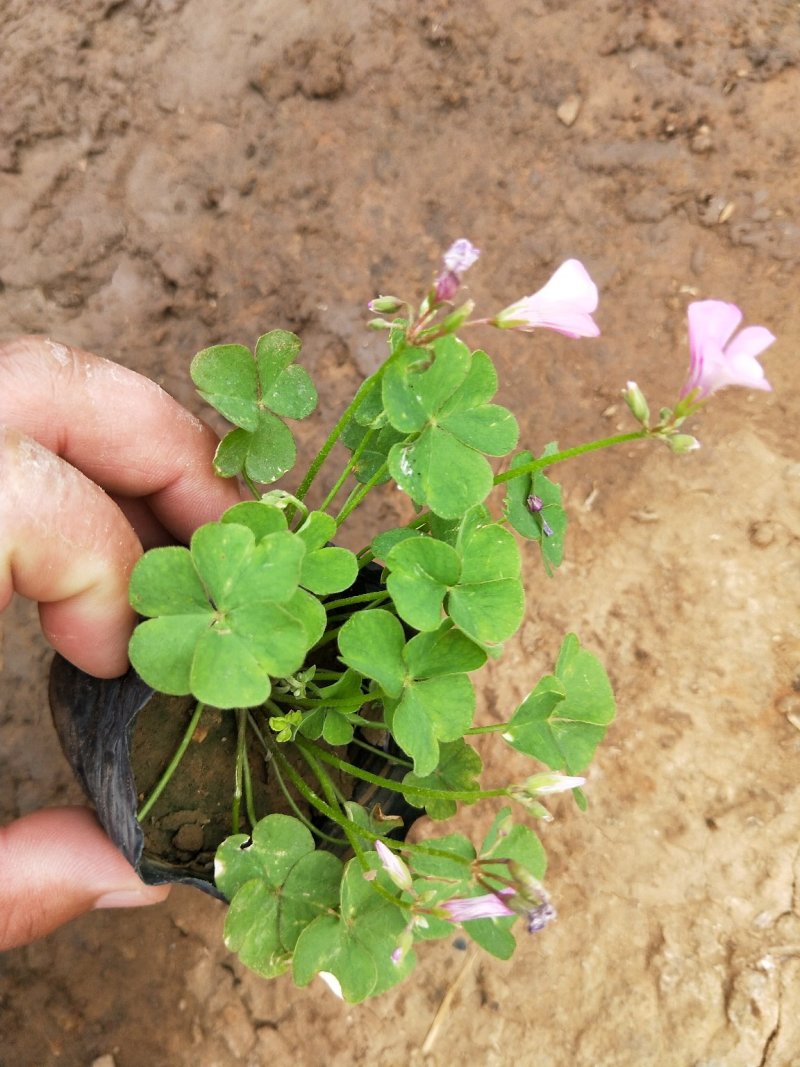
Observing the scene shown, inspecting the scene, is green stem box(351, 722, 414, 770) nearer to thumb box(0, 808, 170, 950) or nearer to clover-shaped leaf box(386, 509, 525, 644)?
clover-shaped leaf box(386, 509, 525, 644)

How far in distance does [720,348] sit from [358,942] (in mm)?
983

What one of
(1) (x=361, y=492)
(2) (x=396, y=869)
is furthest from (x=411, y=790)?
(1) (x=361, y=492)

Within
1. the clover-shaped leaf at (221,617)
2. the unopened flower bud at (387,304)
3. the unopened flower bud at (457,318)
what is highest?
the unopened flower bud at (457,318)

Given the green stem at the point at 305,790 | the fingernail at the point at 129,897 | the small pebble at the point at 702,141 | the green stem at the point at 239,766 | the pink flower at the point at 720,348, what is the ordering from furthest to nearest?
1. the small pebble at the point at 702,141
2. the fingernail at the point at 129,897
3. the green stem at the point at 239,766
4. the green stem at the point at 305,790
5. the pink flower at the point at 720,348

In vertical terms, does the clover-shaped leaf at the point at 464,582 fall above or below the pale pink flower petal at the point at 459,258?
below

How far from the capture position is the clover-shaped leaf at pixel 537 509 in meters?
1.51

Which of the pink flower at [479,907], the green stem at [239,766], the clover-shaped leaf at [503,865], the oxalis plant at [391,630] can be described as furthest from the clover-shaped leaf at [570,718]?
the green stem at [239,766]

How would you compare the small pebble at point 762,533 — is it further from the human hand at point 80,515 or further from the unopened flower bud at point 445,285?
the unopened flower bud at point 445,285

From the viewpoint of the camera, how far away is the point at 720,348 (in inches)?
39.8

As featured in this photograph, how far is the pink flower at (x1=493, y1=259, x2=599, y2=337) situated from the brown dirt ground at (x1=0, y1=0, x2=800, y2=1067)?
1.07 m

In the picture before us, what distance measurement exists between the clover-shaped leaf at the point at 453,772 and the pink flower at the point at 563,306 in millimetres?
741

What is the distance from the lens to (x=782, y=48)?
230cm

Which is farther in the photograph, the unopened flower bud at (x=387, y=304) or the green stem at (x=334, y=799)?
the green stem at (x=334, y=799)

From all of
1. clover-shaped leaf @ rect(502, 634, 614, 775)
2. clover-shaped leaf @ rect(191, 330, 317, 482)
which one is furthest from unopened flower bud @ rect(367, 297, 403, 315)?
clover-shaped leaf @ rect(502, 634, 614, 775)
